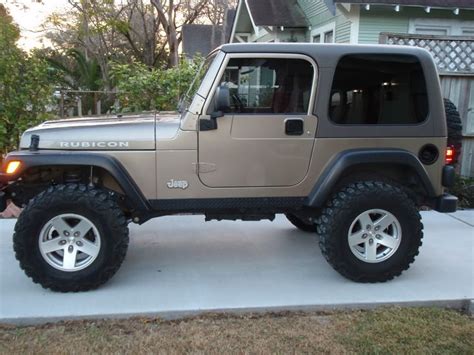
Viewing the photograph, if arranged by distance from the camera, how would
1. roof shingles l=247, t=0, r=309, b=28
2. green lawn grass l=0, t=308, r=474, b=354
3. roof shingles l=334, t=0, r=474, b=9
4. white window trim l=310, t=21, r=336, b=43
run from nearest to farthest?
green lawn grass l=0, t=308, r=474, b=354, roof shingles l=334, t=0, r=474, b=9, white window trim l=310, t=21, r=336, b=43, roof shingles l=247, t=0, r=309, b=28

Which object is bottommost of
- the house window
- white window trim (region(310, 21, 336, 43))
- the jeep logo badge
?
the jeep logo badge

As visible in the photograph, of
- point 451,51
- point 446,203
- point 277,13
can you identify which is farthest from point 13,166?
point 277,13

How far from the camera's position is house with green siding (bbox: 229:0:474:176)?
785 centimetres

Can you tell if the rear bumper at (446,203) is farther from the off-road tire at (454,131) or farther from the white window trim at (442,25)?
the white window trim at (442,25)

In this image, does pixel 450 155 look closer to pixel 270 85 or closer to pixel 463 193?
pixel 270 85

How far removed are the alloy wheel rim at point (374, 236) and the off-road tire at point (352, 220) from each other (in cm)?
3

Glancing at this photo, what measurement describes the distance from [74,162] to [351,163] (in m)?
2.25

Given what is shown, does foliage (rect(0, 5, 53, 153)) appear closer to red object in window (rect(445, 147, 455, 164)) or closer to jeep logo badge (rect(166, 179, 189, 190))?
jeep logo badge (rect(166, 179, 189, 190))

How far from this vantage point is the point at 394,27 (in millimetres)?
11688

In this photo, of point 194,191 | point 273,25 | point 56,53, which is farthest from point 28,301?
point 56,53

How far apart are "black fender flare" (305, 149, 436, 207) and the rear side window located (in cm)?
28

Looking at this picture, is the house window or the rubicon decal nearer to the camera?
the rubicon decal

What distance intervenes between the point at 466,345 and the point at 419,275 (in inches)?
47.5

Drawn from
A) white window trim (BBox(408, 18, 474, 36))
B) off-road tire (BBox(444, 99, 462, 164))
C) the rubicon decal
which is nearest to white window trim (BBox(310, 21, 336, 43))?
white window trim (BBox(408, 18, 474, 36))
